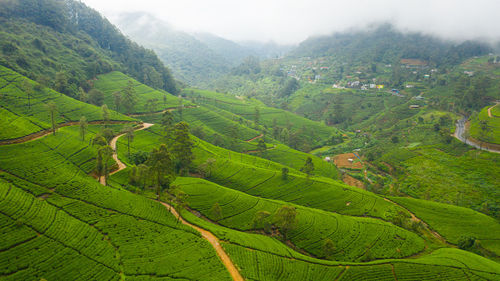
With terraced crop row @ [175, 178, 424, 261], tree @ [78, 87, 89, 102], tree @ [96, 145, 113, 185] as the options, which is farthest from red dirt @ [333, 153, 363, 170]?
tree @ [78, 87, 89, 102]

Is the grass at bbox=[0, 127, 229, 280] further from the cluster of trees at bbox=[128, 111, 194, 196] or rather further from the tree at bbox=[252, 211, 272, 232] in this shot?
the tree at bbox=[252, 211, 272, 232]

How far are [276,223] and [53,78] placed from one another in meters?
95.1

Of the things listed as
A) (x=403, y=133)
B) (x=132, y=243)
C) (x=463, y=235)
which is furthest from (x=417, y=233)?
(x=403, y=133)

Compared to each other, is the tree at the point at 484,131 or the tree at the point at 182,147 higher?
the tree at the point at 484,131

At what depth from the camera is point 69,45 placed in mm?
122125

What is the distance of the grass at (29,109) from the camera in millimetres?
53881

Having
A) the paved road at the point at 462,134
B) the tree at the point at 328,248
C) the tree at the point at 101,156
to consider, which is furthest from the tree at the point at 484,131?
the tree at the point at 101,156

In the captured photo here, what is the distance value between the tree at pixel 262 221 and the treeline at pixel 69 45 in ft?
292

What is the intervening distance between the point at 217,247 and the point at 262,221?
1094 centimetres

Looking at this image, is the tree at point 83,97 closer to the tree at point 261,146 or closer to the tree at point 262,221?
Answer: the tree at point 261,146

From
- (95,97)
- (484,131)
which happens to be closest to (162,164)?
(95,97)

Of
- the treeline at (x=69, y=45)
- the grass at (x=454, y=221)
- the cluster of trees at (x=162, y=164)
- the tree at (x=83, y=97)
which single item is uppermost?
the treeline at (x=69, y=45)

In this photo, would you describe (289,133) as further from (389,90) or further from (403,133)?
(389,90)

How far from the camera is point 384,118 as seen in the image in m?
128
